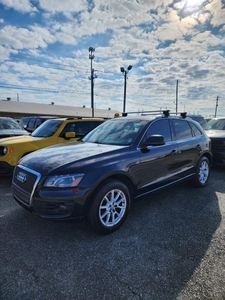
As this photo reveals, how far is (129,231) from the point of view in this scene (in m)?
2.95

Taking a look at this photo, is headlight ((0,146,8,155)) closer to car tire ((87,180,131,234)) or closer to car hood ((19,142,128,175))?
car hood ((19,142,128,175))

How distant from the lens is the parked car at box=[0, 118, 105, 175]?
483 centimetres

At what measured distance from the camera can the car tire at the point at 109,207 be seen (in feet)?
8.77

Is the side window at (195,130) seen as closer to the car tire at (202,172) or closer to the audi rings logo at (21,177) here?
the car tire at (202,172)

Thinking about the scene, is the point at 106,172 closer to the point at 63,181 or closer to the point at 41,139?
the point at 63,181

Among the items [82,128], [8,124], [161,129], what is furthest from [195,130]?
[8,124]

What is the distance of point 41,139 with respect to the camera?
540 centimetres

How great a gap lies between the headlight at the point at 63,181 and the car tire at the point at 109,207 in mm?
332

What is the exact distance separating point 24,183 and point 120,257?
63.4 inches

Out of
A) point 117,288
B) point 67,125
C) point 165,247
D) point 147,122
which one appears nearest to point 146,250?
point 165,247

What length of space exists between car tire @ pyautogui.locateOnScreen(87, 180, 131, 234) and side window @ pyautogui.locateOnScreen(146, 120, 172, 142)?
1.15m

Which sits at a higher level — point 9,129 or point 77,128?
point 77,128

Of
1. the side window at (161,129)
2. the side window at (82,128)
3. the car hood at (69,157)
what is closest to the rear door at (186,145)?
the side window at (161,129)

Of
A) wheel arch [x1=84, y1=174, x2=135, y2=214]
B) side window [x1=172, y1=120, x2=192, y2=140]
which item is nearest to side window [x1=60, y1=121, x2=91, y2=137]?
side window [x1=172, y1=120, x2=192, y2=140]
